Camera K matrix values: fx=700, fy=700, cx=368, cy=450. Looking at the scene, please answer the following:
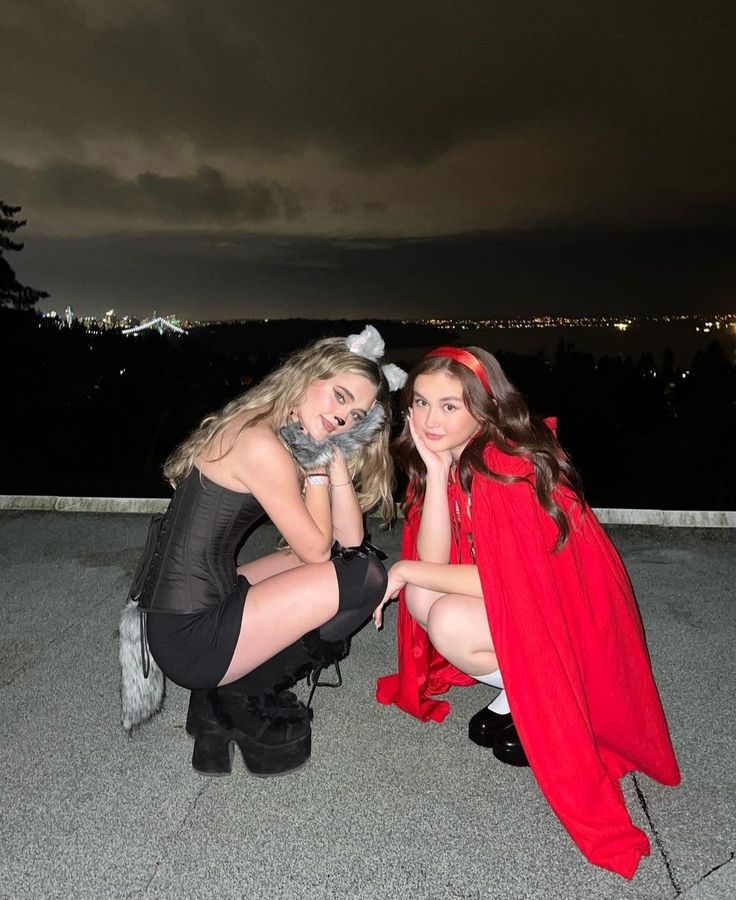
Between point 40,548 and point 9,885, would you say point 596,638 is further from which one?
point 40,548

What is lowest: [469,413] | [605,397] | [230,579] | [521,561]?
[605,397]

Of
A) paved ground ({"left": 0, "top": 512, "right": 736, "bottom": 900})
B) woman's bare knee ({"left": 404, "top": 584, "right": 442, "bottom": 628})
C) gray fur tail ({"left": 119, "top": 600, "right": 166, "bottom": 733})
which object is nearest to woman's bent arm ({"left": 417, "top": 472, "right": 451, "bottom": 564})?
woman's bare knee ({"left": 404, "top": 584, "right": 442, "bottom": 628})

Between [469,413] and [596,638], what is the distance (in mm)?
798

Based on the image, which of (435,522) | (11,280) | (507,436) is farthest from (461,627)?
(11,280)

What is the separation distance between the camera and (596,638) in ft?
7.08

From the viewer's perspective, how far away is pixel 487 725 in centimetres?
249

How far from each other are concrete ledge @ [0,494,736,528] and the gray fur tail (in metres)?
3.10

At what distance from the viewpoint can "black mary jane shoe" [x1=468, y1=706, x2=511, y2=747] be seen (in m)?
2.47

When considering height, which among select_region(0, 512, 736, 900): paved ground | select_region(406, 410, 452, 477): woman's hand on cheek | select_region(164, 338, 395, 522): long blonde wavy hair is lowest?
select_region(0, 512, 736, 900): paved ground

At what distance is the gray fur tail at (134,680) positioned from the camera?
2361 millimetres

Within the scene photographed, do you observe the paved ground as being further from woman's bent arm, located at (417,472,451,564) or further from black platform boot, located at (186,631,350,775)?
woman's bent arm, located at (417,472,451,564)

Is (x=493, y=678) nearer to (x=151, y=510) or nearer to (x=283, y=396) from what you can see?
(x=283, y=396)

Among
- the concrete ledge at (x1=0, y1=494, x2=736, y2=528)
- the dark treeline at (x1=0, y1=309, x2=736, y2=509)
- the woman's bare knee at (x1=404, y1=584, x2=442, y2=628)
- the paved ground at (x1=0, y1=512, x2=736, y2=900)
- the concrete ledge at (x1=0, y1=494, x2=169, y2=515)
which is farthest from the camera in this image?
the dark treeline at (x1=0, y1=309, x2=736, y2=509)

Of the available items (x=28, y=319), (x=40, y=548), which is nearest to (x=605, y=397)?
(x=28, y=319)
